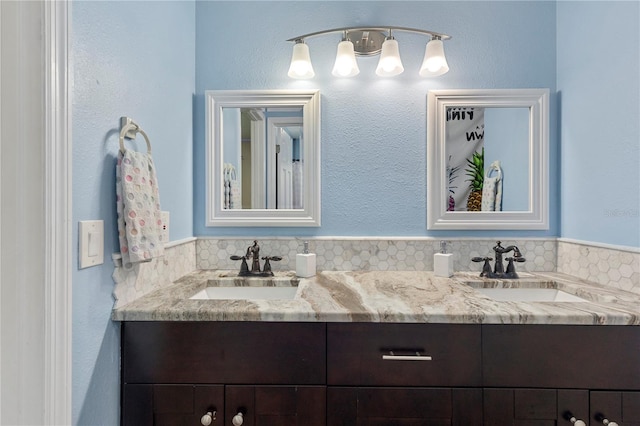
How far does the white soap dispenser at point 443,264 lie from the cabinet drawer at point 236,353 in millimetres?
708

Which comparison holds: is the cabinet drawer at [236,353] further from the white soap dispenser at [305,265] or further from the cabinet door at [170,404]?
the white soap dispenser at [305,265]

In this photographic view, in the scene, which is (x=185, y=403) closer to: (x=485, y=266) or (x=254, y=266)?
(x=254, y=266)

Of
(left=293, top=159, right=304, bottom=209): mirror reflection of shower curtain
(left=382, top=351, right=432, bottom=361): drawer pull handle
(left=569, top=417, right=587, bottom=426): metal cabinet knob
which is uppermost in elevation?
(left=293, top=159, right=304, bottom=209): mirror reflection of shower curtain

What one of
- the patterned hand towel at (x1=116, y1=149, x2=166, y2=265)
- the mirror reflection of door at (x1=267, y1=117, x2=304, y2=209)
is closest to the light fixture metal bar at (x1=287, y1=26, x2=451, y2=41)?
the mirror reflection of door at (x1=267, y1=117, x2=304, y2=209)

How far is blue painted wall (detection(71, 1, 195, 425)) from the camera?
848mm

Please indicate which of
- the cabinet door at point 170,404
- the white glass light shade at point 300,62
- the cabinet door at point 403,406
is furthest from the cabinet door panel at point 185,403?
the white glass light shade at point 300,62

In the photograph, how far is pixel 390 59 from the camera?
1459mm

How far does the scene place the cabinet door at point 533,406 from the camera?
3.05ft

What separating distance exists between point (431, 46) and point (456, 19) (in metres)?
0.26

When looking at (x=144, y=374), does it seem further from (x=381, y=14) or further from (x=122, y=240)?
(x=381, y=14)

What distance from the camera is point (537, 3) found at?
5.06ft

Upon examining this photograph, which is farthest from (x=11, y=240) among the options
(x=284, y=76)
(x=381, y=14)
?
(x=381, y=14)

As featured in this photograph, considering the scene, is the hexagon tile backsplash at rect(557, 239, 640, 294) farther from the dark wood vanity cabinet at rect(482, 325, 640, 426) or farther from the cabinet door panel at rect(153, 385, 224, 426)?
the cabinet door panel at rect(153, 385, 224, 426)

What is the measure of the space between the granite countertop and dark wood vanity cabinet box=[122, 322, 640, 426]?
0.03 metres
